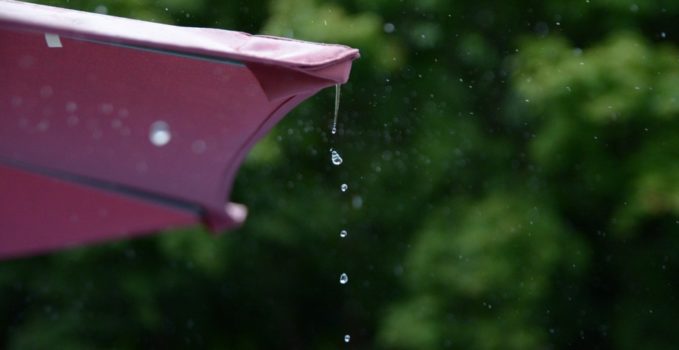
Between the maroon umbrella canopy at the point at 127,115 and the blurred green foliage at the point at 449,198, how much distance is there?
329 centimetres

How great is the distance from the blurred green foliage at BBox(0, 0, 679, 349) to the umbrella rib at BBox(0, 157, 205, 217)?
3629 millimetres

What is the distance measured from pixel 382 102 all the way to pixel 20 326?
3029 millimetres

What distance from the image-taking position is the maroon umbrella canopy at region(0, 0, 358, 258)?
1.78 metres

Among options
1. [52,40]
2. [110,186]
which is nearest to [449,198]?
[52,40]

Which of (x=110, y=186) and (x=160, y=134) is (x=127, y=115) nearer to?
(x=160, y=134)

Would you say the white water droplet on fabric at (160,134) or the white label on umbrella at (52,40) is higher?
the white label on umbrella at (52,40)

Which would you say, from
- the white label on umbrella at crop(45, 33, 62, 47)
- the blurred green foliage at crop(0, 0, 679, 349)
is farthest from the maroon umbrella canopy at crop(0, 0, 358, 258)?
the blurred green foliage at crop(0, 0, 679, 349)

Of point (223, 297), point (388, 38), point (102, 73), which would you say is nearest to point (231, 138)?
point (102, 73)

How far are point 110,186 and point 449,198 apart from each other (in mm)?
4552

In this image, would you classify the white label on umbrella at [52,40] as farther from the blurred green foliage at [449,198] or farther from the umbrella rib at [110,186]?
the blurred green foliage at [449,198]

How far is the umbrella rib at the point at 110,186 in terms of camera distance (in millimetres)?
1707

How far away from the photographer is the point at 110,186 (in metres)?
1.80

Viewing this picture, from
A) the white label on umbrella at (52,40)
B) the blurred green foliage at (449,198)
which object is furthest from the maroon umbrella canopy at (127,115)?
the blurred green foliage at (449,198)

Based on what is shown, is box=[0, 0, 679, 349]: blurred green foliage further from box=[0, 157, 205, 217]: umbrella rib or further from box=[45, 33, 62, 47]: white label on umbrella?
box=[0, 157, 205, 217]: umbrella rib
